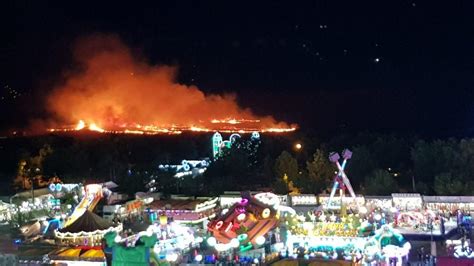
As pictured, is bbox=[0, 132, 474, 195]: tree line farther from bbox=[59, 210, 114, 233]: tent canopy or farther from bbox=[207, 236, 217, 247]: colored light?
bbox=[207, 236, 217, 247]: colored light

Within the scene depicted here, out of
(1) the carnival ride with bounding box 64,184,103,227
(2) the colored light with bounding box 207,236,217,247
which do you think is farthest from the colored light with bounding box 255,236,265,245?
(1) the carnival ride with bounding box 64,184,103,227

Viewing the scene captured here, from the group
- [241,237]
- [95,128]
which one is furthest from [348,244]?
[95,128]

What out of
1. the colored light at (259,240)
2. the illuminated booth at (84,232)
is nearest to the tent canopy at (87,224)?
the illuminated booth at (84,232)

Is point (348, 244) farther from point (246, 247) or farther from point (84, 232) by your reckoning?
point (84, 232)

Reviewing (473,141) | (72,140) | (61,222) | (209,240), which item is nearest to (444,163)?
(473,141)

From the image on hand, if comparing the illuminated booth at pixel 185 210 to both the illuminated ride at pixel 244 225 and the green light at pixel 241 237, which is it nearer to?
the illuminated ride at pixel 244 225
